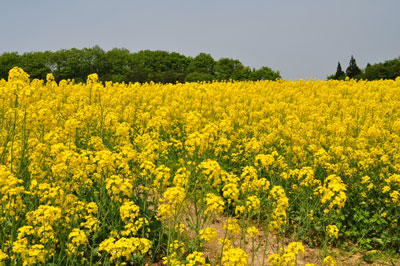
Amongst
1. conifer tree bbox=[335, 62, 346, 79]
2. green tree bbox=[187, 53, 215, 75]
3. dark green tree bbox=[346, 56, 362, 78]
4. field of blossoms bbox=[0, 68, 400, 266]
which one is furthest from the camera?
green tree bbox=[187, 53, 215, 75]

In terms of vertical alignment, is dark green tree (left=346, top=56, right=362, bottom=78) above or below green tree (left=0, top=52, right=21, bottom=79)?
below

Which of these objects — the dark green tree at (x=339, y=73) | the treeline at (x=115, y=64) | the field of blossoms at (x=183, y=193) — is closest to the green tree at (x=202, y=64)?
the treeline at (x=115, y=64)

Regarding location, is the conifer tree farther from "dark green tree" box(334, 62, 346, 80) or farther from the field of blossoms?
the field of blossoms

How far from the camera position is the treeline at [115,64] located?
53406 mm

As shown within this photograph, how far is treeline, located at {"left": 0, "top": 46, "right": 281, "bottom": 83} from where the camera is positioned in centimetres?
5341

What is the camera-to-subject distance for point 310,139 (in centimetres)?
661

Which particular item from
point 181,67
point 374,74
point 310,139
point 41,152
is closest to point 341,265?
point 310,139

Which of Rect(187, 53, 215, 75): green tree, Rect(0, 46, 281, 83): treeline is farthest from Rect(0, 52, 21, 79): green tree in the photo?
Rect(187, 53, 215, 75): green tree

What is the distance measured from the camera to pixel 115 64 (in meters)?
62.9

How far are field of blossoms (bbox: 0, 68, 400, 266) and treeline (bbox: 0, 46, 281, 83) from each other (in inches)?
1788

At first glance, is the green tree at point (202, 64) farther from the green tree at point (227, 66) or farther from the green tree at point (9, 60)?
the green tree at point (9, 60)

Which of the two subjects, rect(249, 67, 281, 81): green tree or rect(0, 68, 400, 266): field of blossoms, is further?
rect(249, 67, 281, 81): green tree

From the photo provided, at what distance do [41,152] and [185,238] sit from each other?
2191mm

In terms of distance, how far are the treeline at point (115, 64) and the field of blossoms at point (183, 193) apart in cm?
4541
